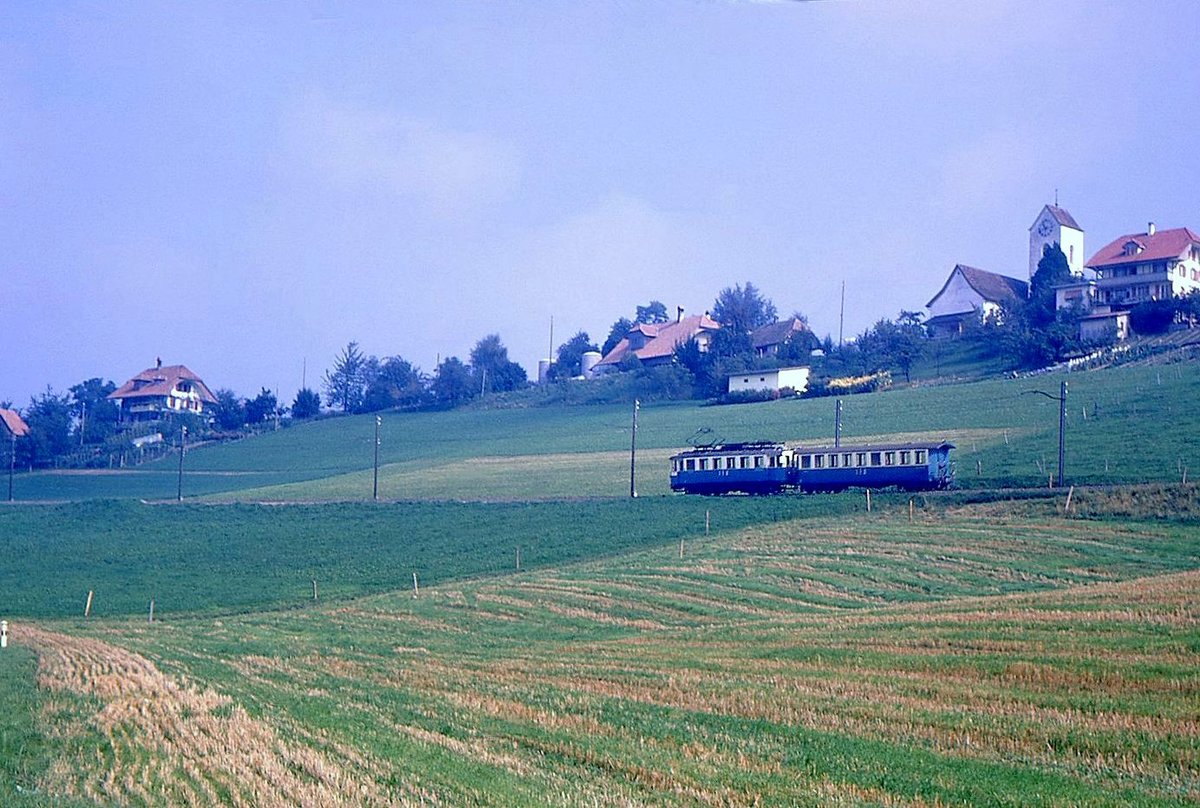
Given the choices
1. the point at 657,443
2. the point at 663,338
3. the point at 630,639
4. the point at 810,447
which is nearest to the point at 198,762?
the point at 630,639

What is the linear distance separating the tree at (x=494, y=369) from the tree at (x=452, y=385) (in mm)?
1727

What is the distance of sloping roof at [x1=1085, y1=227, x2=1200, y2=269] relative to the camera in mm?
109438

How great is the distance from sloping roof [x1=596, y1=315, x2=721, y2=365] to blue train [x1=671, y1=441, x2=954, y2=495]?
62642mm

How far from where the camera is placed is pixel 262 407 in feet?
430

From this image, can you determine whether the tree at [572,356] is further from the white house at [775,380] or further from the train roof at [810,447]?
the train roof at [810,447]

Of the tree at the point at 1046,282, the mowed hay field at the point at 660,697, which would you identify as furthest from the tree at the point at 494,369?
the mowed hay field at the point at 660,697

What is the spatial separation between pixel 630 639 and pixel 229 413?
361ft

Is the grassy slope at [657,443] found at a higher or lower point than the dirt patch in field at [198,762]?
higher

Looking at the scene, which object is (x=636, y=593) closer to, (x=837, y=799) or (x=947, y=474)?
(x=837, y=799)

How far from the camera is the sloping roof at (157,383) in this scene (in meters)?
144

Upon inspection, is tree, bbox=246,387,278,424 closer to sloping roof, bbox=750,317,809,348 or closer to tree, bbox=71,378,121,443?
tree, bbox=71,378,121,443

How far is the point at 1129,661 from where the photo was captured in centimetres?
1839

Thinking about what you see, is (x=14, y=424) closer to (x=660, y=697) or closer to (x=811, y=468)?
(x=811, y=468)

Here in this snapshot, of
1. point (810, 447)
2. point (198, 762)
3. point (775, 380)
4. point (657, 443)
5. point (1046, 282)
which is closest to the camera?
point (198, 762)
